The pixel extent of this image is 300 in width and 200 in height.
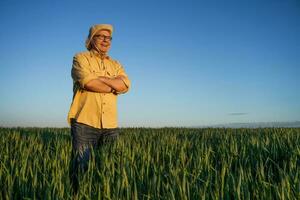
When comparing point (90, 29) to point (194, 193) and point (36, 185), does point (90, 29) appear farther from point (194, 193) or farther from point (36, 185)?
point (194, 193)

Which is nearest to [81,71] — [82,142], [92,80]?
[92,80]

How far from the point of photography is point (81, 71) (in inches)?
151

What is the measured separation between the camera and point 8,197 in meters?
2.74

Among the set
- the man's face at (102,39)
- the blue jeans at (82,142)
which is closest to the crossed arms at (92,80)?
the man's face at (102,39)

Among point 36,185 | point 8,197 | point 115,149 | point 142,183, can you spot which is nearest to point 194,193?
point 142,183

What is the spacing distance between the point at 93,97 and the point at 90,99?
4 centimetres

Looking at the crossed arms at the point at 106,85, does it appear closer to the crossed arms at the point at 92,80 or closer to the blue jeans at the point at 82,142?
the crossed arms at the point at 92,80

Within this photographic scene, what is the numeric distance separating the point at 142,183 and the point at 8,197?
111 centimetres

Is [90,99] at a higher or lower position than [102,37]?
lower

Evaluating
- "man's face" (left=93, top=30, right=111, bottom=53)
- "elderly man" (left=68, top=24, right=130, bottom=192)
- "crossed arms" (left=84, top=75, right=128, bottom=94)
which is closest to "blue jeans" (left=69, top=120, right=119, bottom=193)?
"elderly man" (left=68, top=24, right=130, bottom=192)

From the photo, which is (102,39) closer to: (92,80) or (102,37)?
(102,37)

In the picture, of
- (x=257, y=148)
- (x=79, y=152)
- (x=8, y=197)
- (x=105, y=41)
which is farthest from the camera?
(x=257, y=148)

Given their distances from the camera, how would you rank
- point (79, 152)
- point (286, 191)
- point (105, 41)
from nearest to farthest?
point (286, 191) < point (79, 152) < point (105, 41)

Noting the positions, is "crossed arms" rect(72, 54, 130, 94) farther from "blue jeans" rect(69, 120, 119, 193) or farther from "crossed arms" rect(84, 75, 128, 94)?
"blue jeans" rect(69, 120, 119, 193)
